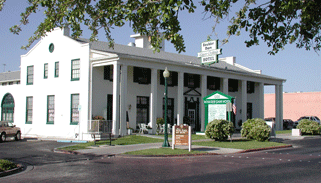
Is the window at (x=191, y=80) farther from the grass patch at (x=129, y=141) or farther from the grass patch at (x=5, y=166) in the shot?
the grass patch at (x=5, y=166)

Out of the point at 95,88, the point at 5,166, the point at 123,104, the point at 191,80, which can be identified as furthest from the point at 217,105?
the point at 5,166

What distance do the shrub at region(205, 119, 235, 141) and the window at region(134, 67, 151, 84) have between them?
8821mm

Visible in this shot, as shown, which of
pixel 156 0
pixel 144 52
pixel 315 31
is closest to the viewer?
pixel 156 0

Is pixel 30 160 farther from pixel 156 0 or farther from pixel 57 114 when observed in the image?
pixel 57 114

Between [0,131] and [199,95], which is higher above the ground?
[199,95]

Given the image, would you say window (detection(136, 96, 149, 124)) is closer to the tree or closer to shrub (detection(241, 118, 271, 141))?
shrub (detection(241, 118, 271, 141))

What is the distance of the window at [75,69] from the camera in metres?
29.8

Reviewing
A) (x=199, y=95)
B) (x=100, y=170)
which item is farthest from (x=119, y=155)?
(x=199, y=95)

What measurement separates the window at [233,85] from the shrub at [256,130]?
562 inches

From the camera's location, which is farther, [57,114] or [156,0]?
[57,114]

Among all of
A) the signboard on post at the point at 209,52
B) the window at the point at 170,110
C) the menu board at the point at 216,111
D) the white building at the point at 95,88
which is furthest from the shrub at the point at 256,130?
the window at the point at 170,110

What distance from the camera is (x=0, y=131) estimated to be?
27469 mm

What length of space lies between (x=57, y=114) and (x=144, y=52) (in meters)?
9.39

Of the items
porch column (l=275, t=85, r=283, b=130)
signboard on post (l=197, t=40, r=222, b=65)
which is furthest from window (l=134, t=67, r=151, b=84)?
porch column (l=275, t=85, r=283, b=130)
